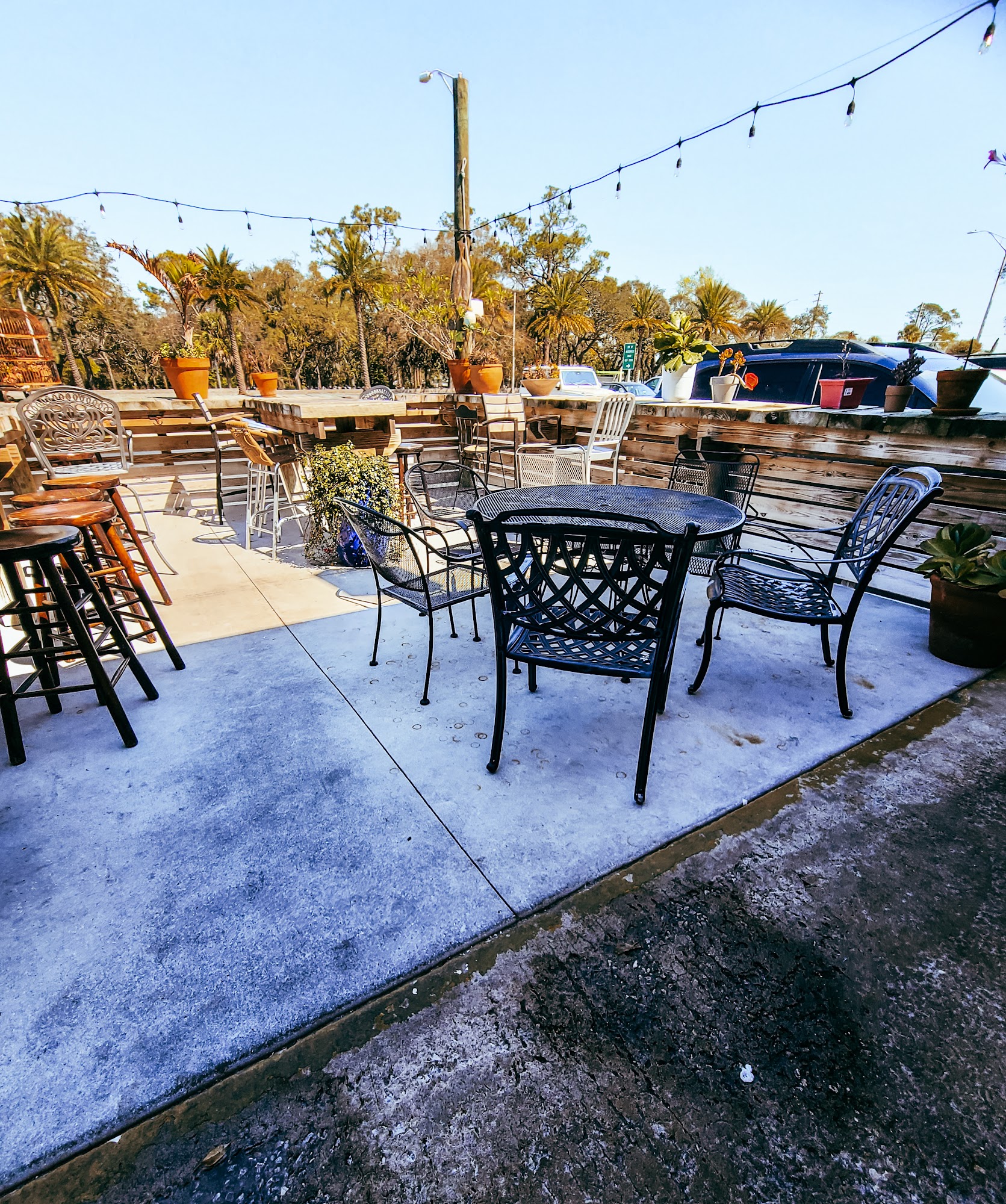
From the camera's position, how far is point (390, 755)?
2094mm

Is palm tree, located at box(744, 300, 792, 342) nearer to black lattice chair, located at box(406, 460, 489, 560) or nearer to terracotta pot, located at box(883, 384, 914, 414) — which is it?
black lattice chair, located at box(406, 460, 489, 560)

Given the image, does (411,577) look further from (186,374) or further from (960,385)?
(186,374)

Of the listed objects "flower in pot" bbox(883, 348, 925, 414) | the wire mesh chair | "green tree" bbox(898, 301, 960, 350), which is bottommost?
the wire mesh chair

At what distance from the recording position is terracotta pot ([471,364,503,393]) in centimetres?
616

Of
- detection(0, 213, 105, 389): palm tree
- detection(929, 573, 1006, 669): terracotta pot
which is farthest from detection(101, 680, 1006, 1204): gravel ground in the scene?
detection(0, 213, 105, 389): palm tree

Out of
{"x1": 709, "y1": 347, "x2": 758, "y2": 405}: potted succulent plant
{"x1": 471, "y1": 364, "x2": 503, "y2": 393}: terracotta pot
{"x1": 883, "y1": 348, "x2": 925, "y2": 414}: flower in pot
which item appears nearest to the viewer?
{"x1": 883, "y1": 348, "x2": 925, "y2": 414}: flower in pot

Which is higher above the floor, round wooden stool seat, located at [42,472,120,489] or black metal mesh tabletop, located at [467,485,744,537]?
black metal mesh tabletop, located at [467,485,744,537]

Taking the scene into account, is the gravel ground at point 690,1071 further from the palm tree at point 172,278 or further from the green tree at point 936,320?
the green tree at point 936,320

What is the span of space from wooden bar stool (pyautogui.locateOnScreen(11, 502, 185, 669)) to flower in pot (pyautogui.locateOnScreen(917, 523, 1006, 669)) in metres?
4.01

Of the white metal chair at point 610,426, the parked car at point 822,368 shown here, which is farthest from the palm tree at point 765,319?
the white metal chair at point 610,426

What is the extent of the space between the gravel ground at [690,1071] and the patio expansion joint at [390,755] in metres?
0.19

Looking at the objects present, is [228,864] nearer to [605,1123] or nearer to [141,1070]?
[141,1070]

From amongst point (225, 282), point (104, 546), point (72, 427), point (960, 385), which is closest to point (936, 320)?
point (225, 282)

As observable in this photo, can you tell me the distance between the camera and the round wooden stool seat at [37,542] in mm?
1779
